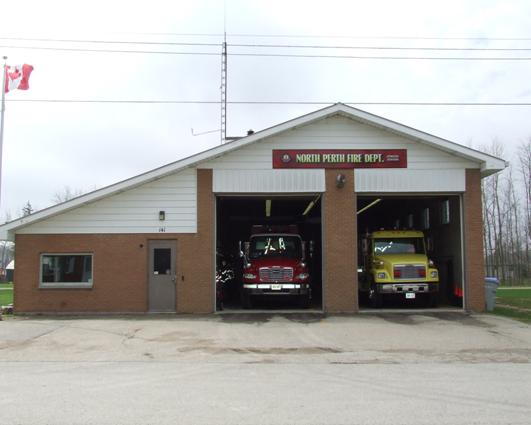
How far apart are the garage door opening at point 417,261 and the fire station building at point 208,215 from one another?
1164 mm

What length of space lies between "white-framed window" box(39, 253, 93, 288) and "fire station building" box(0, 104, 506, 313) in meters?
0.03

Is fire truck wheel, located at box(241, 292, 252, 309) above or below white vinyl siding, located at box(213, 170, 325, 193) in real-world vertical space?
below

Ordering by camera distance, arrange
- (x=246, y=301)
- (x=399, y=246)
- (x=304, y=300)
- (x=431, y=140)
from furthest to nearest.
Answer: (x=399, y=246), (x=304, y=300), (x=246, y=301), (x=431, y=140)

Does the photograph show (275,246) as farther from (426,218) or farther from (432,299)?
(426,218)

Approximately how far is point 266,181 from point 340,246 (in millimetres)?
3176

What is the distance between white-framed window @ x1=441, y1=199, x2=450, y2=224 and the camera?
2061 cm

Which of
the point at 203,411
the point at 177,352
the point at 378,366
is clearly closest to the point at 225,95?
the point at 177,352

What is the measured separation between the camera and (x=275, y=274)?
1881 centimetres

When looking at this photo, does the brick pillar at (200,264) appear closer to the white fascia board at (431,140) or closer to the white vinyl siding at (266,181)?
the white vinyl siding at (266,181)

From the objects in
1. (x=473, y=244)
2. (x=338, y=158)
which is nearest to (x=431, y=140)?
(x=338, y=158)

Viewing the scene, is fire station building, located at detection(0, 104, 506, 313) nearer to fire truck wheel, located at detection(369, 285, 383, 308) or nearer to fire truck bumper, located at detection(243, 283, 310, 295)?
fire truck bumper, located at detection(243, 283, 310, 295)

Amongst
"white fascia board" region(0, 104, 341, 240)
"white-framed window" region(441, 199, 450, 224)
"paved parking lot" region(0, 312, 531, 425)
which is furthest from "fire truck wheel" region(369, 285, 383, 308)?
"white fascia board" region(0, 104, 341, 240)

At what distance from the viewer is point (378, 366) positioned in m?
10.2

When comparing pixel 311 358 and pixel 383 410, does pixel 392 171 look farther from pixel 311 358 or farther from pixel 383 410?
pixel 383 410
